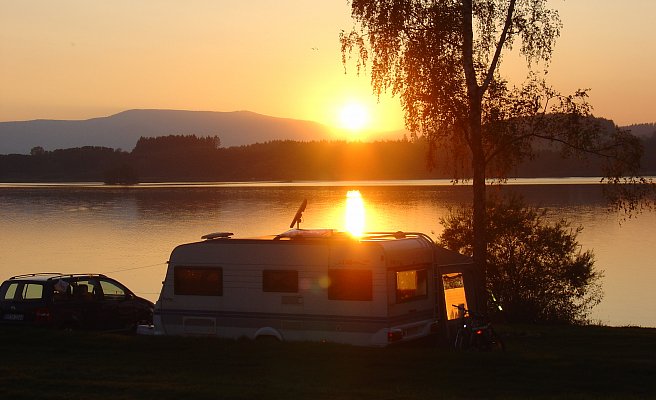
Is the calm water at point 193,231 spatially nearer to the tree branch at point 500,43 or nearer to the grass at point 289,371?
the tree branch at point 500,43

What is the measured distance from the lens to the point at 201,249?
22.1 m

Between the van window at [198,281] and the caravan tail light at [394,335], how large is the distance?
14.9 ft

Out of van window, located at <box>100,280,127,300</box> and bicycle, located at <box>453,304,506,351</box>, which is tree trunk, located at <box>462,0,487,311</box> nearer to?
bicycle, located at <box>453,304,506,351</box>

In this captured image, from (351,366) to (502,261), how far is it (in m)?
24.1

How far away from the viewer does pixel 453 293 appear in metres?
22.3

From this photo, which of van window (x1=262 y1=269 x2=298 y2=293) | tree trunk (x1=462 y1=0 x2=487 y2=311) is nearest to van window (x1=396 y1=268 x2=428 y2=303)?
van window (x1=262 y1=269 x2=298 y2=293)

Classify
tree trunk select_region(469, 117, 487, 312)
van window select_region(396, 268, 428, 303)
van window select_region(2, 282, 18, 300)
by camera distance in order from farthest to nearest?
tree trunk select_region(469, 117, 487, 312) → van window select_region(2, 282, 18, 300) → van window select_region(396, 268, 428, 303)

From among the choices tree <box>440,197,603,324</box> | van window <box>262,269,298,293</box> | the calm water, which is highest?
van window <box>262,269,298,293</box>

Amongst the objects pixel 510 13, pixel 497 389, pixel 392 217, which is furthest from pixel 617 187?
pixel 392 217

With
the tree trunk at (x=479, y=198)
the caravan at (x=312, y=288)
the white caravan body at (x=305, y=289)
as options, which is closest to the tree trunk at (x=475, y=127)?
the tree trunk at (x=479, y=198)

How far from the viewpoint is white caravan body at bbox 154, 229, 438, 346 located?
2000 centimetres

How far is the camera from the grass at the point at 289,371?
15672 mm

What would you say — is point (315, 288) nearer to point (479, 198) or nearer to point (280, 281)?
point (280, 281)

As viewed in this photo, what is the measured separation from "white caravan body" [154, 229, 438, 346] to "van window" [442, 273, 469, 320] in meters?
0.81
